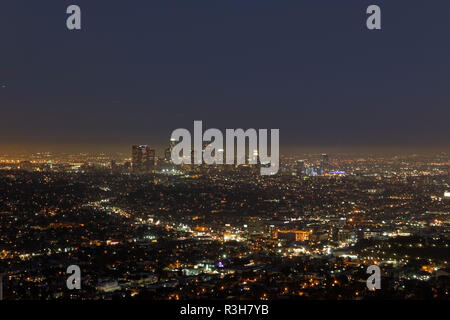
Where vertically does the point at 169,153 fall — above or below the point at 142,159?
above

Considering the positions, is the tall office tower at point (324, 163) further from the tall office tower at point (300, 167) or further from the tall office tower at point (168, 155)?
the tall office tower at point (168, 155)

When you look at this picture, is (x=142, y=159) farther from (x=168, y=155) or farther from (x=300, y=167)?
(x=300, y=167)

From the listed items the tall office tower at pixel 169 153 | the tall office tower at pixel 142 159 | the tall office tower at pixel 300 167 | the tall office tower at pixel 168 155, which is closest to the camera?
the tall office tower at pixel 300 167

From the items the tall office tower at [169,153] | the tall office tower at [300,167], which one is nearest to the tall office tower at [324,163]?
the tall office tower at [300,167]

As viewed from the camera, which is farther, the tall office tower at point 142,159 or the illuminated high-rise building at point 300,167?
the tall office tower at point 142,159

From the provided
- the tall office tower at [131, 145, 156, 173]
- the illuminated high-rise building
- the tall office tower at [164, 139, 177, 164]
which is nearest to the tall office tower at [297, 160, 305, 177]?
the illuminated high-rise building

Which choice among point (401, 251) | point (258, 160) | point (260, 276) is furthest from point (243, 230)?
point (258, 160)

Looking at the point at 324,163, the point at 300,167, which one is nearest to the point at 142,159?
the point at 300,167

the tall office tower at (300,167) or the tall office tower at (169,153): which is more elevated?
the tall office tower at (169,153)
